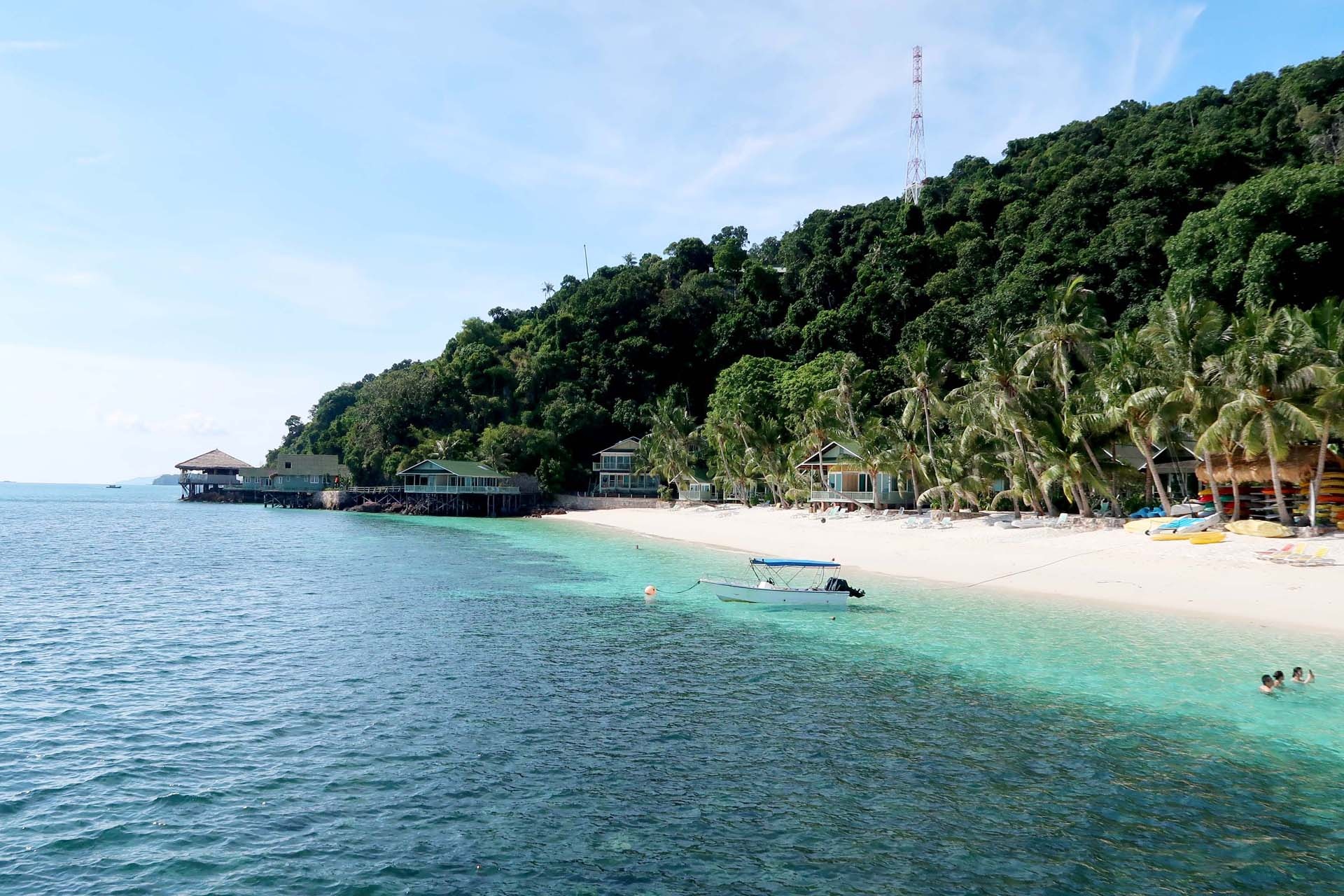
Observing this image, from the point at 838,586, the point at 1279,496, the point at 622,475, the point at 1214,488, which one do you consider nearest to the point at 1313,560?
the point at 1279,496

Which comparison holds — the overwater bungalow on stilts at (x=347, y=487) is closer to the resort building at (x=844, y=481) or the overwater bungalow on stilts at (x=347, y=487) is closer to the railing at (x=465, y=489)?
the railing at (x=465, y=489)

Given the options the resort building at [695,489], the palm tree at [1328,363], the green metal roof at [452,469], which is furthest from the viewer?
the green metal roof at [452,469]

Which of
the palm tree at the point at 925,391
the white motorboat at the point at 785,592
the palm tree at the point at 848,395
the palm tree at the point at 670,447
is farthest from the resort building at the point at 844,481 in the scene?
the white motorboat at the point at 785,592

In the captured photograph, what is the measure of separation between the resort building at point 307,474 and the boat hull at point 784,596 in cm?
8578

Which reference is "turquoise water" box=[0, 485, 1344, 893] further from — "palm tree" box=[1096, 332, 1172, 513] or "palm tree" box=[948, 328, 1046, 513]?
"palm tree" box=[948, 328, 1046, 513]

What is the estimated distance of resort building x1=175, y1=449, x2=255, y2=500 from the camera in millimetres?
108938

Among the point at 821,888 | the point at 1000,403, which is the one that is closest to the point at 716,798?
the point at 821,888

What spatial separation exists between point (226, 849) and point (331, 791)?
1.63m

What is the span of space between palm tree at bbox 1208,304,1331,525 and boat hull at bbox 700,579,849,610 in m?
14.7

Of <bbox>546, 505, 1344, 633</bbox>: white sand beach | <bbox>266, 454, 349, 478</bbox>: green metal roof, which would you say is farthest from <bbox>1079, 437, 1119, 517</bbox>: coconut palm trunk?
<bbox>266, 454, 349, 478</bbox>: green metal roof

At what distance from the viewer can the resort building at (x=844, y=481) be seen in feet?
182

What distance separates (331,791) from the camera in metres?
10.3

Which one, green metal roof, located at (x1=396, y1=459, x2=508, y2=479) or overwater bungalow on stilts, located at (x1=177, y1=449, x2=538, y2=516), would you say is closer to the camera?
green metal roof, located at (x1=396, y1=459, x2=508, y2=479)

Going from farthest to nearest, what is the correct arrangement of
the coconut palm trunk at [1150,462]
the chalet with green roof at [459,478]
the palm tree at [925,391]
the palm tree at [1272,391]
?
the chalet with green roof at [459,478], the palm tree at [925,391], the coconut palm trunk at [1150,462], the palm tree at [1272,391]
